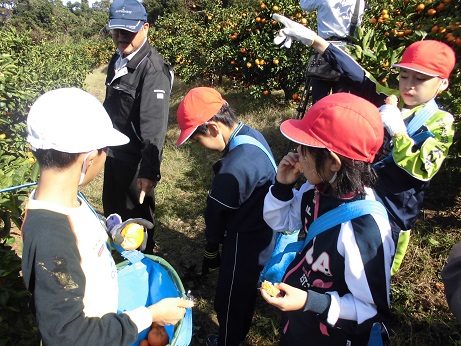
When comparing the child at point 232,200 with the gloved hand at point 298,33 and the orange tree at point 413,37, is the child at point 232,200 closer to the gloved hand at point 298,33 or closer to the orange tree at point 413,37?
the gloved hand at point 298,33

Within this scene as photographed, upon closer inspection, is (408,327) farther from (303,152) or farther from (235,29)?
(235,29)

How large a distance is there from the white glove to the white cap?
1.28 metres

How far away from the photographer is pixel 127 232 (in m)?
1.53

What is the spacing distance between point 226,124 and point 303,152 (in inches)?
24.4

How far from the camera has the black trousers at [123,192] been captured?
2.58m

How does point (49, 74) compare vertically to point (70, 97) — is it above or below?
below

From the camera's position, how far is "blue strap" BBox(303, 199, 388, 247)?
116 cm

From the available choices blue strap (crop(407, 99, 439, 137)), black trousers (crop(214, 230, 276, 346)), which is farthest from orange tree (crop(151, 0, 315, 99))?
black trousers (crop(214, 230, 276, 346))

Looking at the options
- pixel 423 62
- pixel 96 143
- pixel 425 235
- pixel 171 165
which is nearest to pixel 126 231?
pixel 96 143

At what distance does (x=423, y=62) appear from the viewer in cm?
178

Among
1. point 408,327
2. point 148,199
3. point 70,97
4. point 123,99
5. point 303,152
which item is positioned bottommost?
point 408,327

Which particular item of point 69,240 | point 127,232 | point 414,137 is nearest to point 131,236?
point 127,232

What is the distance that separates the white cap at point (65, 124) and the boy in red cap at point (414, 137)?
132cm

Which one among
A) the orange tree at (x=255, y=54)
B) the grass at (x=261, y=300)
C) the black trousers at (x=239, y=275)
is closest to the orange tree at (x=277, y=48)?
the orange tree at (x=255, y=54)
